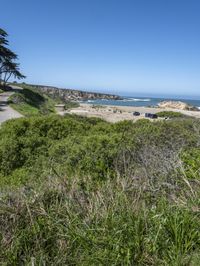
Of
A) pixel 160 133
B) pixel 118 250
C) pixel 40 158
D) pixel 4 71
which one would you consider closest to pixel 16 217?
pixel 118 250

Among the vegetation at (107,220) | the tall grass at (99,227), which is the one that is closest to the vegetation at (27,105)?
the vegetation at (107,220)

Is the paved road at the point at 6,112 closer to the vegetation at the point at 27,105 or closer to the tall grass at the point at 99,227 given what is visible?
the vegetation at the point at 27,105

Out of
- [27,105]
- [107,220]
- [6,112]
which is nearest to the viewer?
[107,220]

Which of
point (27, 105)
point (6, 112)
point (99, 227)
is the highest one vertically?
point (99, 227)

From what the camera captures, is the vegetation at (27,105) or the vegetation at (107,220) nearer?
the vegetation at (107,220)

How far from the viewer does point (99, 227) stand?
394cm

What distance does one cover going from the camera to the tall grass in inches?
140

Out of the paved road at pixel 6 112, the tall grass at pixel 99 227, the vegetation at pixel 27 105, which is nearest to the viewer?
the tall grass at pixel 99 227

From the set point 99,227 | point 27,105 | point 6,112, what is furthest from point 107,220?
point 27,105

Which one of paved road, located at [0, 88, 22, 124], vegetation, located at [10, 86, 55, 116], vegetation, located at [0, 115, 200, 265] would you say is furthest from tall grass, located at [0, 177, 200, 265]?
vegetation, located at [10, 86, 55, 116]

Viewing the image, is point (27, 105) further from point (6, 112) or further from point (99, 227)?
point (99, 227)

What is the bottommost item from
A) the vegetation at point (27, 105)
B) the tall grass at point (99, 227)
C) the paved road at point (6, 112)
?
the vegetation at point (27, 105)

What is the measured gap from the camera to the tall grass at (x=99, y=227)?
3.56 meters

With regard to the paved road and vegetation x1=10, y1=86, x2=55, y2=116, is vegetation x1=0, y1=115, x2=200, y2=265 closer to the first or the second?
the paved road
